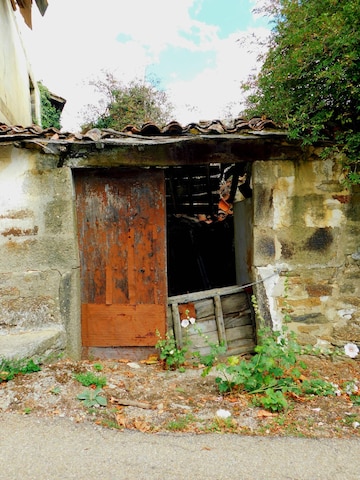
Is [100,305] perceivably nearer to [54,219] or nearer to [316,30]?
[54,219]

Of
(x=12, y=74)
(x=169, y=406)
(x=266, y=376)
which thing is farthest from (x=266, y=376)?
(x=12, y=74)

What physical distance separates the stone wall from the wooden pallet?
57cm

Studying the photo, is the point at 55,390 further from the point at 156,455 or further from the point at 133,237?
the point at 133,237

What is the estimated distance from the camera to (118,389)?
3375mm

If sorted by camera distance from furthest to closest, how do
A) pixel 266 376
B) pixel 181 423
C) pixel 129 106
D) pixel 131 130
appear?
pixel 129 106 → pixel 131 130 → pixel 266 376 → pixel 181 423

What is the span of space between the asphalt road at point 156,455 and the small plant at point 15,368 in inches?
22.4

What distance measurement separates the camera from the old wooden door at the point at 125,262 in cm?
414

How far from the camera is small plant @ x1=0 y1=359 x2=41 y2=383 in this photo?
3.23 metres

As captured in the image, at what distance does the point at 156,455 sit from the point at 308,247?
2620 millimetres

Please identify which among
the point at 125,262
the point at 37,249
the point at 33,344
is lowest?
the point at 33,344

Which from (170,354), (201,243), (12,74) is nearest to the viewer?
(170,354)

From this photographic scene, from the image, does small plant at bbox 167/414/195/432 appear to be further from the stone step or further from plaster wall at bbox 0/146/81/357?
plaster wall at bbox 0/146/81/357

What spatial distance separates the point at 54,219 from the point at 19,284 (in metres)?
0.80

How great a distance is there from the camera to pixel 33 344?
3547mm
